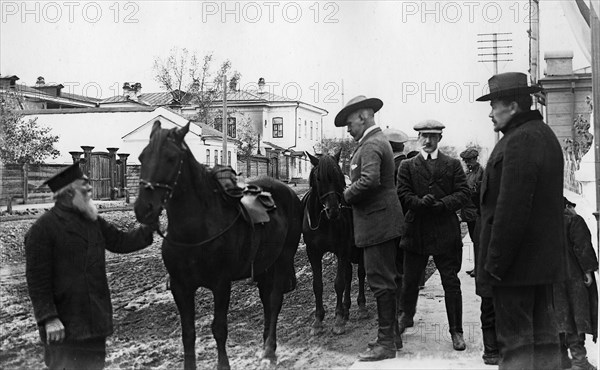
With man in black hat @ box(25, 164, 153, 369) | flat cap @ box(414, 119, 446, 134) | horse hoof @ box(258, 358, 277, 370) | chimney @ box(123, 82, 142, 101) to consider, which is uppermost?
chimney @ box(123, 82, 142, 101)

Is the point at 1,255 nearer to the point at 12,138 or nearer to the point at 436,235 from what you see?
the point at 12,138

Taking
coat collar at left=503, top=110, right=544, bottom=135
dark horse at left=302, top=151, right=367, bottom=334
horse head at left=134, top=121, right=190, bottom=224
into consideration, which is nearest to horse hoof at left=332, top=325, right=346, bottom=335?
dark horse at left=302, top=151, right=367, bottom=334

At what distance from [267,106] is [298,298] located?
20.4 ft

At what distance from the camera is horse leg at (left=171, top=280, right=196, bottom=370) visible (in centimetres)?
489

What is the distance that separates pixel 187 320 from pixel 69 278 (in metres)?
1.28

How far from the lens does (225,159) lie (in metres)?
10.8

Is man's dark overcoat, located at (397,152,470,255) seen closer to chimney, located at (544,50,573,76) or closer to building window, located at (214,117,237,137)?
chimney, located at (544,50,573,76)

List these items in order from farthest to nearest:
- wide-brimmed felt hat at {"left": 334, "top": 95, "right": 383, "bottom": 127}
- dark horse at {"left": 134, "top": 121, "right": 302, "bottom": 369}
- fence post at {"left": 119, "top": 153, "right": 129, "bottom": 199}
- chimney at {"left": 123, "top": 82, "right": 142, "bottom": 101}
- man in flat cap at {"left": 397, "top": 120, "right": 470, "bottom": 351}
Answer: chimney at {"left": 123, "top": 82, "right": 142, "bottom": 101} → fence post at {"left": 119, "top": 153, "right": 129, "bottom": 199} → man in flat cap at {"left": 397, "top": 120, "right": 470, "bottom": 351} → wide-brimmed felt hat at {"left": 334, "top": 95, "right": 383, "bottom": 127} → dark horse at {"left": 134, "top": 121, "right": 302, "bottom": 369}

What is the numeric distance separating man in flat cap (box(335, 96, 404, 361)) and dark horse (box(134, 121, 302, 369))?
0.93m

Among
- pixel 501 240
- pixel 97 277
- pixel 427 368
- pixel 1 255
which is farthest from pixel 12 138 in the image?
pixel 501 240

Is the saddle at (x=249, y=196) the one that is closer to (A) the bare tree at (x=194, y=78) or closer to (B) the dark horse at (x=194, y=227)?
(B) the dark horse at (x=194, y=227)

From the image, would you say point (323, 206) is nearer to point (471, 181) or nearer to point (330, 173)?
point (330, 173)
